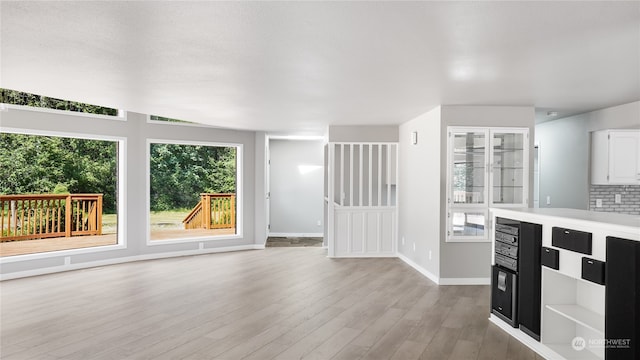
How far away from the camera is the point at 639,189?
6.44m

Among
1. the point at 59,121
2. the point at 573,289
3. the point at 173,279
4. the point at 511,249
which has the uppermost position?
the point at 59,121

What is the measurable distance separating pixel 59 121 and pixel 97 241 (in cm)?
236

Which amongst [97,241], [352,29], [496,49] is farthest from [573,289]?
[97,241]

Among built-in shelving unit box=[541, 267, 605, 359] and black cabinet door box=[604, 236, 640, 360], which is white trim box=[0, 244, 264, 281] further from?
black cabinet door box=[604, 236, 640, 360]

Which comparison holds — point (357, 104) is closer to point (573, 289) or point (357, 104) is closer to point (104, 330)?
point (573, 289)

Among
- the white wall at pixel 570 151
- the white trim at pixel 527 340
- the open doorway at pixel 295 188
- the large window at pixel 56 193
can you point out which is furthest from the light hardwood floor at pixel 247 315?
the open doorway at pixel 295 188

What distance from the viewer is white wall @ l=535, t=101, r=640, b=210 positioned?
591cm

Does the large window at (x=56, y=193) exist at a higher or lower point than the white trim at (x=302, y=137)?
lower

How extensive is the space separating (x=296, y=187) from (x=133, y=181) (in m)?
4.25

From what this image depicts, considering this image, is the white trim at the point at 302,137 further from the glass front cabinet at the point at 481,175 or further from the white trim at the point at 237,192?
the glass front cabinet at the point at 481,175

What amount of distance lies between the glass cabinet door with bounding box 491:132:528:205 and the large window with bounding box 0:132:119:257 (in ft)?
20.0

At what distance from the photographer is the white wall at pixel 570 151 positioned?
591 cm

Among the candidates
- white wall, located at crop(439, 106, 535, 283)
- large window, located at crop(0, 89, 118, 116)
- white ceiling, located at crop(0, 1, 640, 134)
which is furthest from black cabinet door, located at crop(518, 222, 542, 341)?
large window, located at crop(0, 89, 118, 116)

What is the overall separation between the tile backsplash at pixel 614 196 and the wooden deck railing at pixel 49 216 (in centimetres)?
833
